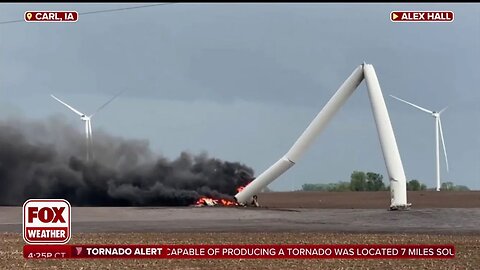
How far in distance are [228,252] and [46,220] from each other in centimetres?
671

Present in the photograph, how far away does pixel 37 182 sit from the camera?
97.2m

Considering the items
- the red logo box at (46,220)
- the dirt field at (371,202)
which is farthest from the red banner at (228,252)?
the dirt field at (371,202)

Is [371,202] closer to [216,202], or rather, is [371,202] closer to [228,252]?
[216,202]

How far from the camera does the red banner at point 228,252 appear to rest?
2395 cm

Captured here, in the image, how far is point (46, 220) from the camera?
2273 cm

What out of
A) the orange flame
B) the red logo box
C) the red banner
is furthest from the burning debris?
the red logo box

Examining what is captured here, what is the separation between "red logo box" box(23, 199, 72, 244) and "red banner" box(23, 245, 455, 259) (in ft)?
1.65

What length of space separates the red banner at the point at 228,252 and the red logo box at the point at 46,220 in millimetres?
502

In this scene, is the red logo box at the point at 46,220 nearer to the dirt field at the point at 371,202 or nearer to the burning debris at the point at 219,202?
the burning debris at the point at 219,202

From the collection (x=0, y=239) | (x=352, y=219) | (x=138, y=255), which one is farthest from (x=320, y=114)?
(x=138, y=255)

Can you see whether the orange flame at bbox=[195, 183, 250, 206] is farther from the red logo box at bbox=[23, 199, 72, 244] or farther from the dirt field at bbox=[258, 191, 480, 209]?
the red logo box at bbox=[23, 199, 72, 244]

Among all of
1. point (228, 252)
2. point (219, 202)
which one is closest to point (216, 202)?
point (219, 202)

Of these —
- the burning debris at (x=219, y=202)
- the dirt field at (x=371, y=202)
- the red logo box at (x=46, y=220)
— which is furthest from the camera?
the dirt field at (x=371, y=202)

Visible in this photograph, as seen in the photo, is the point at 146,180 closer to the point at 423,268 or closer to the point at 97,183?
the point at 97,183
